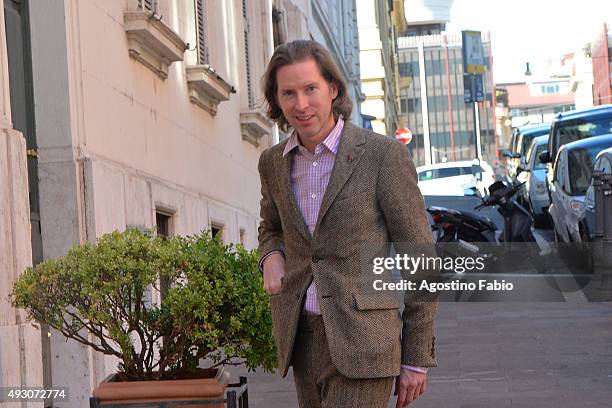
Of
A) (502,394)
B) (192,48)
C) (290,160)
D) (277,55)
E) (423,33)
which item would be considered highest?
(423,33)

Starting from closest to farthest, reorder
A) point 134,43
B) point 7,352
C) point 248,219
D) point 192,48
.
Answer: point 7,352, point 134,43, point 192,48, point 248,219

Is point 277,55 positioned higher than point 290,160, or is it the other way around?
point 277,55

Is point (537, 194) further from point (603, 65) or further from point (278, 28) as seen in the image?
point (603, 65)

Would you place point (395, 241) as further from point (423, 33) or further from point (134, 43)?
point (423, 33)

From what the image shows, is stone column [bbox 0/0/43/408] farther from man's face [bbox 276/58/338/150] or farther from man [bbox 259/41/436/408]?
man's face [bbox 276/58/338/150]

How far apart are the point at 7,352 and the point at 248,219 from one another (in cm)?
1062

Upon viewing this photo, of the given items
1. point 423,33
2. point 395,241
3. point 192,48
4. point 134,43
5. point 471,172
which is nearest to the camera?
point 395,241

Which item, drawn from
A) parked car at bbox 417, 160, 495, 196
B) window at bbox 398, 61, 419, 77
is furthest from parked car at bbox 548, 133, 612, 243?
window at bbox 398, 61, 419, 77

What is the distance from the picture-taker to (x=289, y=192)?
3715 millimetres

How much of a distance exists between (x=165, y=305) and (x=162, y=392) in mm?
356

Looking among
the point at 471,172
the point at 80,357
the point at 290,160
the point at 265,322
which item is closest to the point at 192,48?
the point at 80,357

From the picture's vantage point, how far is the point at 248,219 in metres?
17.2

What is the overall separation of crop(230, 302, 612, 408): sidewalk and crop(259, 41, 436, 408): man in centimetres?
424

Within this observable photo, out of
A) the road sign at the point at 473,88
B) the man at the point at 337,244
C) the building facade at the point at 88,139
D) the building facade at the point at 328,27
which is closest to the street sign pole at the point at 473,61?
the road sign at the point at 473,88
